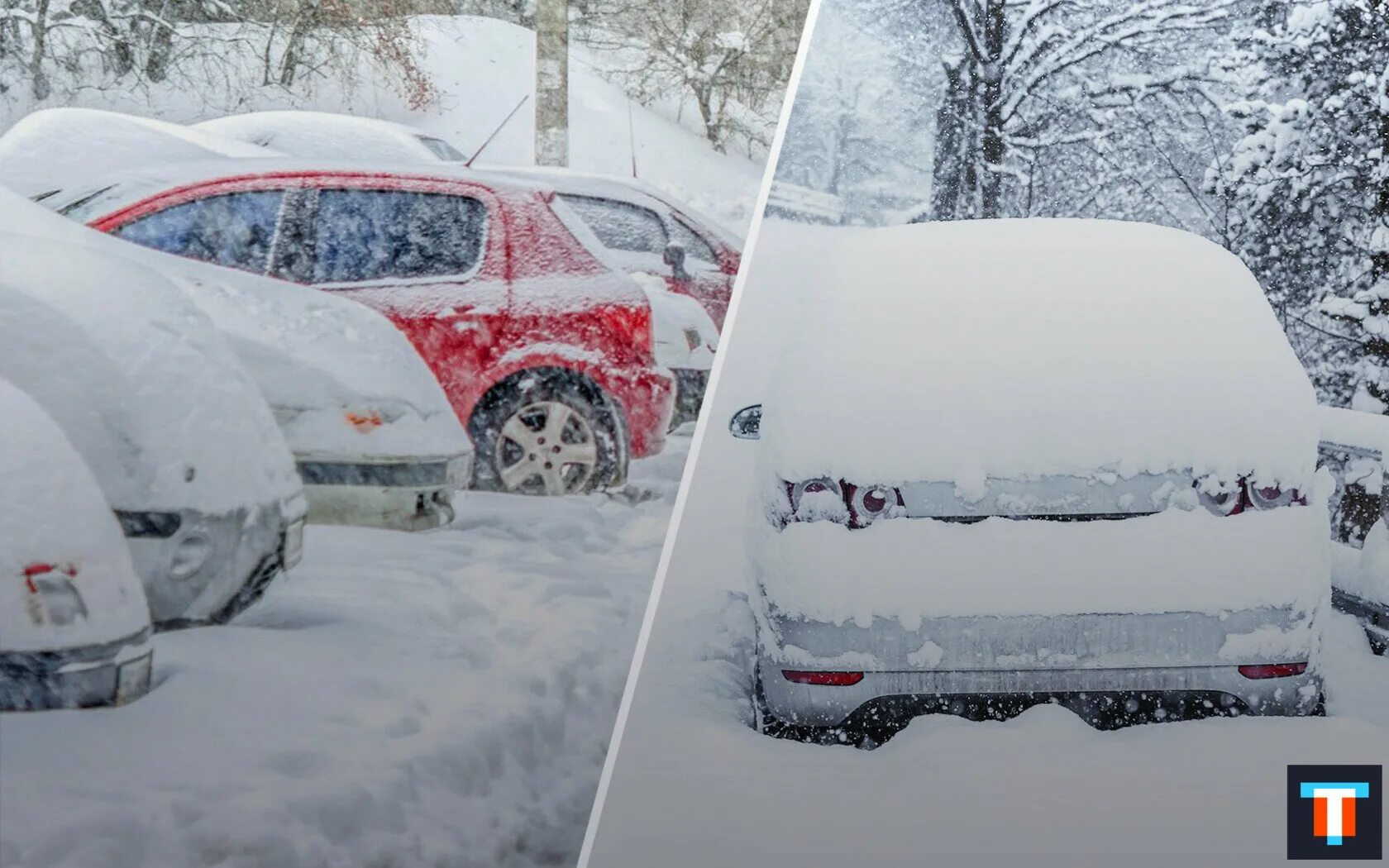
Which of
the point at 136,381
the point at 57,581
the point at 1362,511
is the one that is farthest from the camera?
the point at 1362,511

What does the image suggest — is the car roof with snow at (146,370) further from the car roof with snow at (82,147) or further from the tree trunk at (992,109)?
the tree trunk at (992,109)

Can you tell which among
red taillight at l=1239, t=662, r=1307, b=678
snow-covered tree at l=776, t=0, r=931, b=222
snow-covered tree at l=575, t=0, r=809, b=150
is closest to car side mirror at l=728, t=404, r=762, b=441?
snow-covered tree at l=776, t=0, r=931, b=222

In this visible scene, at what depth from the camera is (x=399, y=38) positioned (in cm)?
278

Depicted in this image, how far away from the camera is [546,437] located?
2.76 m

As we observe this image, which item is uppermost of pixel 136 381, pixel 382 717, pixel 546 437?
pixel 136 381

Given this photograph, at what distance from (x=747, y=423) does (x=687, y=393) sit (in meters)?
0.16

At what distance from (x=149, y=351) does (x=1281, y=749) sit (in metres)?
2.63

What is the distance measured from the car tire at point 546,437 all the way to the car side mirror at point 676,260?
0.33 m

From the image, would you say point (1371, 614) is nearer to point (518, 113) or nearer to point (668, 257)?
point (668, 257)

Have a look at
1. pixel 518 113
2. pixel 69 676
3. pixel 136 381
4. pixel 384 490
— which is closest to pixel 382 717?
pixel 384 490

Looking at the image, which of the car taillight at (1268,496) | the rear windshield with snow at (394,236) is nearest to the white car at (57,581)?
the rear windshield with snow at (394,236)

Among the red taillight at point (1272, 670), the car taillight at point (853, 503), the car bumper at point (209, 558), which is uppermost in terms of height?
the car taillight at point (853, 503)

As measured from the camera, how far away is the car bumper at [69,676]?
7.73 ft

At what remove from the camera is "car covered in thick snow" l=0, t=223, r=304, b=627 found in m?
2.44
